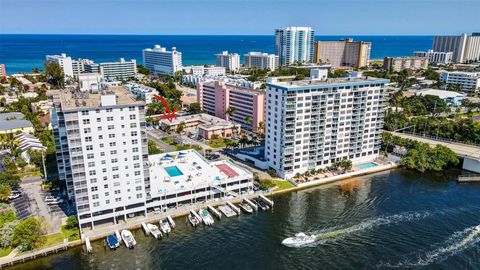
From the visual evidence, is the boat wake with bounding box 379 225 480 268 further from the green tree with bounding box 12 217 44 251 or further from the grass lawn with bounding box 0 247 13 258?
the grass lawn with bounding box 0 247 13 258

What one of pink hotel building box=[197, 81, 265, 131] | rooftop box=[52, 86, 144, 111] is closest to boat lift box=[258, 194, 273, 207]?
rooftop box=[52, 86, 144, 111]

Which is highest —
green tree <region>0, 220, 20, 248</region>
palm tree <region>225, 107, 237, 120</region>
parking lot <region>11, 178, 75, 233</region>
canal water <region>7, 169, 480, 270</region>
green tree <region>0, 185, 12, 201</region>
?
palm tree <region>225, 107, 237, 120</region>

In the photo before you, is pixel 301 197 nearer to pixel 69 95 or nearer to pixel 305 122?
pixel 305 122

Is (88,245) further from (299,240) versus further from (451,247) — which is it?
(451,247)

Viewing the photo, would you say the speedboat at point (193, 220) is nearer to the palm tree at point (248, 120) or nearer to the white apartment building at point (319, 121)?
the white apartment building at point (319, 121)

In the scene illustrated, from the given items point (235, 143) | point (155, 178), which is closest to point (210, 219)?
point (155, 178)
